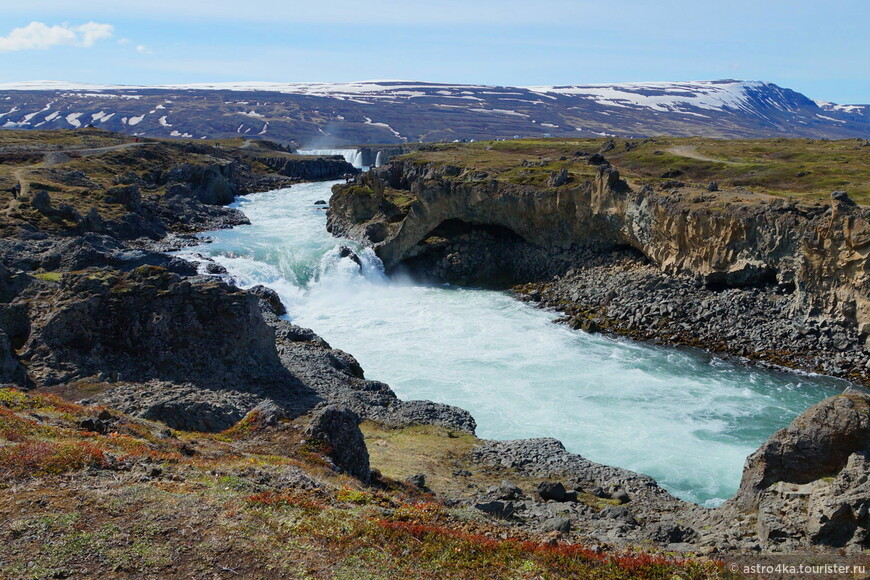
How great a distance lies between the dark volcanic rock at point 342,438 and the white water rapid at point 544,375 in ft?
36.9

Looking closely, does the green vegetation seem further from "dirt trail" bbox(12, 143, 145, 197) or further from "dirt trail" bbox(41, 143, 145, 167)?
"dirt trail" bbox(41, 143, 145, 167)

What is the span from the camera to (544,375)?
37.0 meters

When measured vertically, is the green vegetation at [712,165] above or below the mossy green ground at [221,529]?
above

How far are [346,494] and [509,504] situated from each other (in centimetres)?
530

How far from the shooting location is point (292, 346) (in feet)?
112

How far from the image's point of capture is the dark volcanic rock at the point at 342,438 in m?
18.9

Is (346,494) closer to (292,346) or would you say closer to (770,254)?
(292,346)

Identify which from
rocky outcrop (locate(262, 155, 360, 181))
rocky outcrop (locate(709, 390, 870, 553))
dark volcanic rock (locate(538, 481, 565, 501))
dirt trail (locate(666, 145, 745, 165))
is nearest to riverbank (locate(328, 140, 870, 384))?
rocky outcrop (locate(709, 390, 870, 553))

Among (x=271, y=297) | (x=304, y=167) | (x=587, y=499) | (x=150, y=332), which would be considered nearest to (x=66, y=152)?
(x=304, y=167)

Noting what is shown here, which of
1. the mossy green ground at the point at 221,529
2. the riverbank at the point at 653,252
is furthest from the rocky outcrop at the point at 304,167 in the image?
the mossy green ground at the point at 221,529

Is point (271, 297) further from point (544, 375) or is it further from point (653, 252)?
point (653, 252)

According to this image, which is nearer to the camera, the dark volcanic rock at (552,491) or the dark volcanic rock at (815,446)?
the dark volcanic rock at (815,446)

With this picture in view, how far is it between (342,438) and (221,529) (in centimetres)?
726

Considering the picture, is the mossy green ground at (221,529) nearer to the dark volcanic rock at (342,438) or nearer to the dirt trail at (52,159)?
the dark volcanic rock at (342,438)
